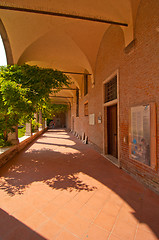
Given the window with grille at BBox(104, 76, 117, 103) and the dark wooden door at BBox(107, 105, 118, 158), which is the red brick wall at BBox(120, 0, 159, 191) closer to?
the window with grille at BBox(104, 76, 117, 103)

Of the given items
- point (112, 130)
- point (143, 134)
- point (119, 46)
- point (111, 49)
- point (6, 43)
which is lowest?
point (112, 130)

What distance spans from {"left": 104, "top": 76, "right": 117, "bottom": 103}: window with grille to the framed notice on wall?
1674 mm

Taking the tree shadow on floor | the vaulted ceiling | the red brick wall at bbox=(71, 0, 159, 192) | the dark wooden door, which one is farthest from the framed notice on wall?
the tree shadow on floor

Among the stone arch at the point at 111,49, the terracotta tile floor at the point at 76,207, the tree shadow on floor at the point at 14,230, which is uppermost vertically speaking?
the stone arch at the point at 111,49

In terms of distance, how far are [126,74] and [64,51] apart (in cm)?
433

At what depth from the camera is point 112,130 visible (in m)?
5.26

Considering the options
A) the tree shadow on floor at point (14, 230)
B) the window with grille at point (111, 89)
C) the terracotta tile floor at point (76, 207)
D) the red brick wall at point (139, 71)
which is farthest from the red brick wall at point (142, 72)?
the tree shadow on floor at point (14, 230)

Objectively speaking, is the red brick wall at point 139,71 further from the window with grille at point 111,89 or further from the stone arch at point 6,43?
the stone arch at point 6,43

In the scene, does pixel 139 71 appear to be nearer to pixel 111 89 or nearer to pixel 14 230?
pixel 111 89

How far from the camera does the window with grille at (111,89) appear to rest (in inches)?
187

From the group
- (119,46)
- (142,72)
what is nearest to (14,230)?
(142,72)

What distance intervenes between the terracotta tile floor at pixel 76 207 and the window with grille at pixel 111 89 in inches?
115

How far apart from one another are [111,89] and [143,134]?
2719mm

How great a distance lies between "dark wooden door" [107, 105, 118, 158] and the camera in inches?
196
